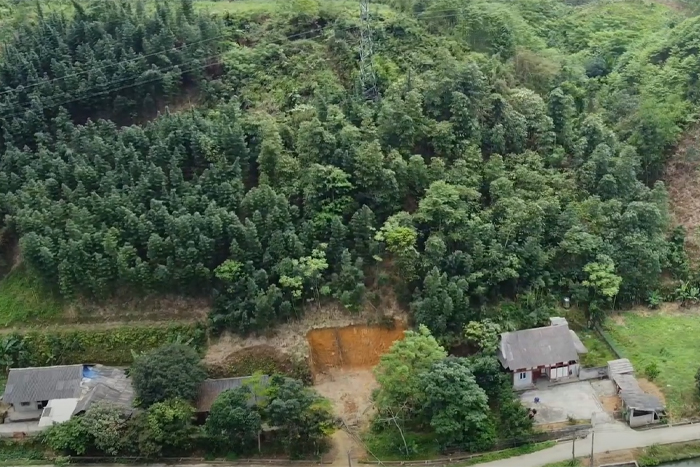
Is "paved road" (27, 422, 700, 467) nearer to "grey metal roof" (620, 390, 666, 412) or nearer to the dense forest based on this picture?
"grey metal roof" (620, 390, 666, 412)

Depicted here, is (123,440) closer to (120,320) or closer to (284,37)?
(120,320)

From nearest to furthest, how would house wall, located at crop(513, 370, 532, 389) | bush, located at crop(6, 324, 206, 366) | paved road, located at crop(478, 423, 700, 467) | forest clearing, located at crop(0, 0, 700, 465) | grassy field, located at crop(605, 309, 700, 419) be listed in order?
paved road, located at crop(478, 423, 700, 467) → forest clearing, located at crop(0, 0, 700, 465) → grassy field, located at crop(605, 309, 700, 419) → house wall, located at crop(513, 370, 532, 389) → bush, located at crop(6, 324, 206, 366)

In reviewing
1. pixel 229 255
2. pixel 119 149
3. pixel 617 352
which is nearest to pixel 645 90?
pixel 617 352

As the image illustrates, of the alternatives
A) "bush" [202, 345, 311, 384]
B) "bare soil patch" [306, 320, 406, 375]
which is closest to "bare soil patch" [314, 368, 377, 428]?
"bare soil patch" [306, 320, 406, 375]

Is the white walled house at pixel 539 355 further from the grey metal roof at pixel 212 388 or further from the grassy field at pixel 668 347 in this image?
the grey metal roof at pixel 212 388

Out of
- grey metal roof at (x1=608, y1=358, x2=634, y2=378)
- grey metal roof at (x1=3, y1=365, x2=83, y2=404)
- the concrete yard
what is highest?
grey metal roof at (x1=608, y1=358, x2=634, y2=378)

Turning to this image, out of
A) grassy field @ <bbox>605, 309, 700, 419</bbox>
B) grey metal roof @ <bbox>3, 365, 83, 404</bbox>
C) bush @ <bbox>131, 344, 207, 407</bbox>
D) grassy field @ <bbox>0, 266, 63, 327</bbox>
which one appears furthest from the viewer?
grassy field @ <bbox>0, 266, 63, 327</bbox>

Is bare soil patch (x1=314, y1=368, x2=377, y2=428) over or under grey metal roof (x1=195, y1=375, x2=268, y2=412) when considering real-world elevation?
under
